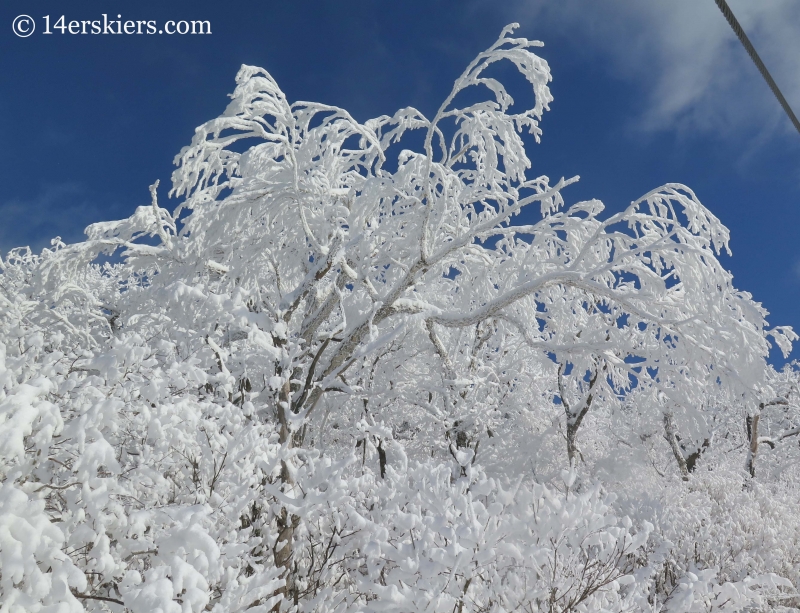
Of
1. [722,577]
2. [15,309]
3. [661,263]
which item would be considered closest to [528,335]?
[661,263]

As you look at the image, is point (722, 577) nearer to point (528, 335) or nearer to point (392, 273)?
point (528, 335)

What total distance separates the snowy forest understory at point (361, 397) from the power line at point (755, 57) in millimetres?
2491

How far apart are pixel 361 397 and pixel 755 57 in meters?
4.91

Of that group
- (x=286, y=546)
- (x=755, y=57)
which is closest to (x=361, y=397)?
(x=286, y=546)

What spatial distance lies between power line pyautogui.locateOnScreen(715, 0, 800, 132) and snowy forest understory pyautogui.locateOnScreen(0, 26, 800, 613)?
249 centimetres

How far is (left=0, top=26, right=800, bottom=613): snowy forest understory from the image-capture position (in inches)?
96.9

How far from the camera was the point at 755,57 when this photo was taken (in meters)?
2.62

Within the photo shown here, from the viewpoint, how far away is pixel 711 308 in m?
5.82

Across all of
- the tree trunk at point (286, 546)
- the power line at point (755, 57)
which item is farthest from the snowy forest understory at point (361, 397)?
the power line at point (755, 57)

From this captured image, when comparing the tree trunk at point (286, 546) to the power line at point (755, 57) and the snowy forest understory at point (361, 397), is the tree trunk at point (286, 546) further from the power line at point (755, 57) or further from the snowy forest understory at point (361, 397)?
the power line at point (755, 57)

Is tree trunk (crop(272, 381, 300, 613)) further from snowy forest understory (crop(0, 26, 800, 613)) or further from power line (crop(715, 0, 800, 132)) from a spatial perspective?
power line (crop(715, 0, 800, 132))

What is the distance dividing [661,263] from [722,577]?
3.69 meters

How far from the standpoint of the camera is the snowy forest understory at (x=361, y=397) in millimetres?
2461

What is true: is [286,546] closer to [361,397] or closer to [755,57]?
[361,397]
